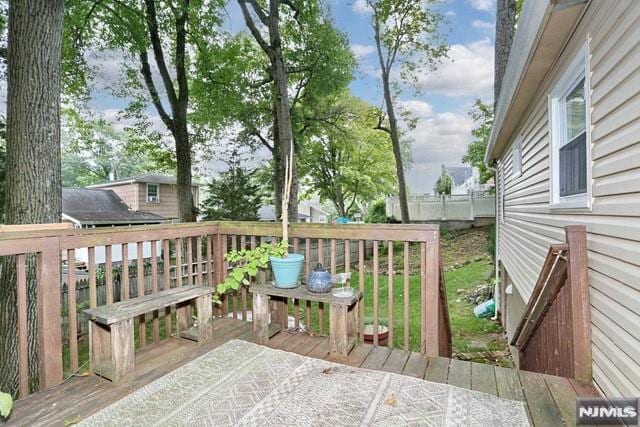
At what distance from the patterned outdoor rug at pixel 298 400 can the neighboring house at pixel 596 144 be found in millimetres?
681

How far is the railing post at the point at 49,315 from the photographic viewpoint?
2197 millimetres

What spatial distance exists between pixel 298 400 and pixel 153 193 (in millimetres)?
16711

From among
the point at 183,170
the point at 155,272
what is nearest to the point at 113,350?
the point at 155,272

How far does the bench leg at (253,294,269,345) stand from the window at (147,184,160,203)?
15481 millimetres

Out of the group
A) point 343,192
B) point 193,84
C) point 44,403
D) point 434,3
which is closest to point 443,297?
point 44,403

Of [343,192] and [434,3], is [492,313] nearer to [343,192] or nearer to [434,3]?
[434,3]

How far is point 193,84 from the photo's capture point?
36.8 feet

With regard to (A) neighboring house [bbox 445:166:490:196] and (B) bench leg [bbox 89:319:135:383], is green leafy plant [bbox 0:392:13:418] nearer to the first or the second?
(B) bench leg [bbox 89:319:135:383]

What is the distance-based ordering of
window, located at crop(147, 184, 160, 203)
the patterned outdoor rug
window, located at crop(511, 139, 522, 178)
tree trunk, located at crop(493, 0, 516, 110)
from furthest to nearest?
1. window, located at crop(147, 184, 160, 203)
2. tree trunk, located at crop(493, 0, 516, 110)
3. window, located at crop(511, 139, 522, 178)
4. the patterned outdoor rug

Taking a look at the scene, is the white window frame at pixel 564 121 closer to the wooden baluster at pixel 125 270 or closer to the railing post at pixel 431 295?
the railing post at pixel 431 295

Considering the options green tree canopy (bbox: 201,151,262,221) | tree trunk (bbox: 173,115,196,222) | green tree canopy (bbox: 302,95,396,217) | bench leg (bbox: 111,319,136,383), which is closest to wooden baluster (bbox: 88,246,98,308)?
bench leg (bbox: 111,319,136,383)

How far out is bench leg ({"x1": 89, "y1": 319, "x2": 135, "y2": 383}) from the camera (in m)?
2.21

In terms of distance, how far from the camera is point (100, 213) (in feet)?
47.2

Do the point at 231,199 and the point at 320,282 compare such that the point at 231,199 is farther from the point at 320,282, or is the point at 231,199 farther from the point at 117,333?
the point at 117,333
